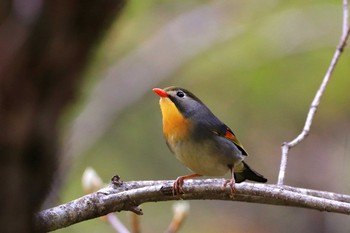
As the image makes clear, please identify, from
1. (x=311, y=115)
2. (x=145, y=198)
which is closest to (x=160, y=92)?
(x=311, y=115)

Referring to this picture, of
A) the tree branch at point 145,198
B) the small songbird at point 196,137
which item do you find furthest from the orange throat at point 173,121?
the tree branch at point 145,198

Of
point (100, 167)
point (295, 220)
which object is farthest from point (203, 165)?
point (100, 167)

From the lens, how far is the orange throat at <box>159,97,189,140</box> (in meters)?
3.74

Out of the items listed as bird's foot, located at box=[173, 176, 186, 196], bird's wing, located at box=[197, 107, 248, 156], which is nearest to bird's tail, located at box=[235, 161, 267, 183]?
bird's wing, located at box=[197, 107, 248, 156]

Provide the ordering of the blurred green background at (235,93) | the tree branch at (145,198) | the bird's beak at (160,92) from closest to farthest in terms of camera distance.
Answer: the tree branch at (145,198)
the bird's beak at (160,92)
the blurred green background at (235,93)

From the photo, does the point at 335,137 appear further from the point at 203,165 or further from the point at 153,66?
the point at 203,165

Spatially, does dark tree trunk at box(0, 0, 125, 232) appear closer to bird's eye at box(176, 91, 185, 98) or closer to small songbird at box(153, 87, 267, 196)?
small songbird at box(153, 87, 267, 196)

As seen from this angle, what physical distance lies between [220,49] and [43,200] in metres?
8.86

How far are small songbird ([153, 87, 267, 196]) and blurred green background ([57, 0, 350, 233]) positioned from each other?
14.6 ft

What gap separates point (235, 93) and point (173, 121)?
6751 mm

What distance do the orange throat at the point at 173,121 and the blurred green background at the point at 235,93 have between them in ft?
14.7

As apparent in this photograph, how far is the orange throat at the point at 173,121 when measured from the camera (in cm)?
374

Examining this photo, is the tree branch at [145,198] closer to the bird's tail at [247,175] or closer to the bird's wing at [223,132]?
the bird's wing at [223,132]

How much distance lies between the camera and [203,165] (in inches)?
146
